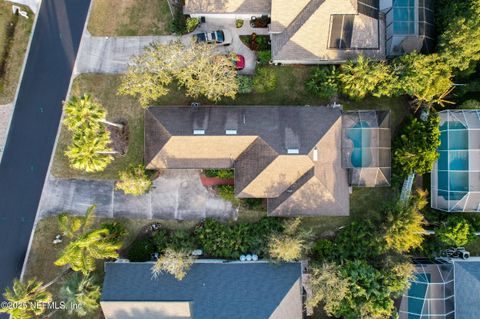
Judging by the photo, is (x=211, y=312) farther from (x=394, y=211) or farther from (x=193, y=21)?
(x=193, y=21)

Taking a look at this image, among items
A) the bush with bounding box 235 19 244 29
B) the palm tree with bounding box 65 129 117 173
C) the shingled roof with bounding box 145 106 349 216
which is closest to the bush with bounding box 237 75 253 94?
the shingled roof with bounding box 145 106 349 216

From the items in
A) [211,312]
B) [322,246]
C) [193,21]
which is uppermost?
[193,21]

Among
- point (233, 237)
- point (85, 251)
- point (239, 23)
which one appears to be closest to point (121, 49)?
point (239, 23)

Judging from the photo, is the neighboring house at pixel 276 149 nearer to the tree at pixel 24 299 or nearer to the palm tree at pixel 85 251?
the palm tree at pixel 85 251

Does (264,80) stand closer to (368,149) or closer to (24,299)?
(368,149)

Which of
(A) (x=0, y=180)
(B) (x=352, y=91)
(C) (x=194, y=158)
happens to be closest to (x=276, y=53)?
(B) (x=352, y=91)

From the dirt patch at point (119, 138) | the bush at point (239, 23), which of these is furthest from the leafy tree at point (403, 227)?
the dirt patch at point (119, 138)
